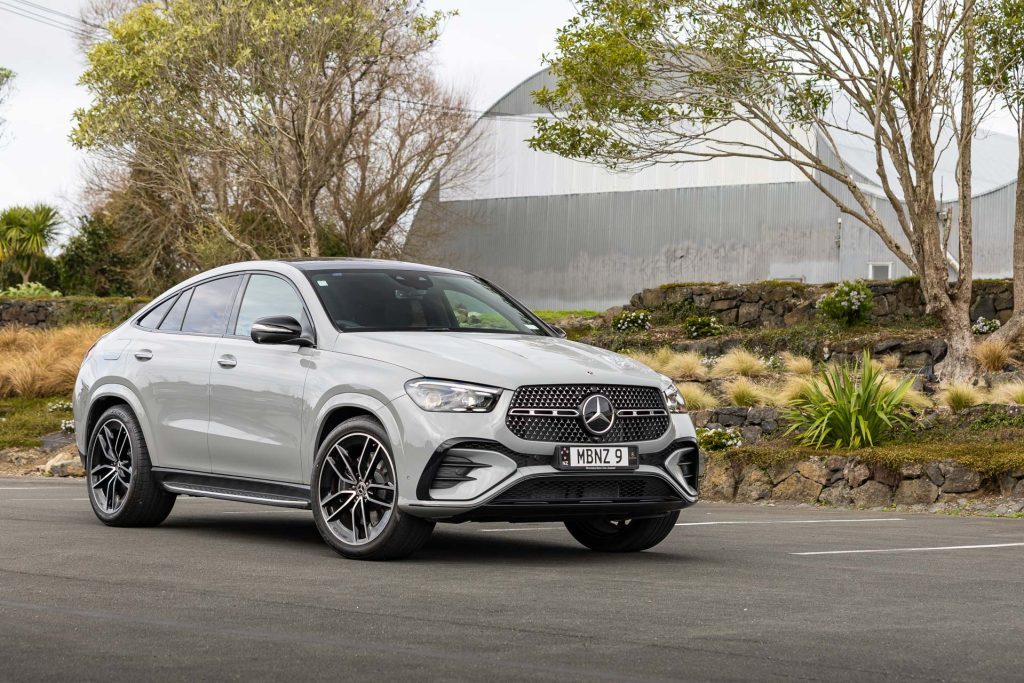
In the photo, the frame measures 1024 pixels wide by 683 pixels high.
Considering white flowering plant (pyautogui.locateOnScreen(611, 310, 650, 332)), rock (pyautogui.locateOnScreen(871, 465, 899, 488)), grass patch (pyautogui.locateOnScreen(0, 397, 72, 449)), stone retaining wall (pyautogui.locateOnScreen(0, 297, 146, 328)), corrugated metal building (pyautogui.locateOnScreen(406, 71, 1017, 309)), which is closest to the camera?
rock (pyautogui.locateOnScreen(871, 465, 899, 488))

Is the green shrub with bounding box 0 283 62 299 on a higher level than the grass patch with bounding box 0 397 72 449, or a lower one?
higher

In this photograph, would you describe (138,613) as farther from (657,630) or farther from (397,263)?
(397,263)

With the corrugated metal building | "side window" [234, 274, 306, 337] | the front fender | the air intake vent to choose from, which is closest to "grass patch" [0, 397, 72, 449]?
the front fender

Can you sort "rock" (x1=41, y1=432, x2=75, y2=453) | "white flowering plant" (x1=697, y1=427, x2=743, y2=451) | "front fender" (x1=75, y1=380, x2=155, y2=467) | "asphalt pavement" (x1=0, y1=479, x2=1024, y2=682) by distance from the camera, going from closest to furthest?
1. "asphalt pavement" (x1=0, y1=479, x2=1024, y2=682)
2. "front fender" (x1=75, y1=380, x2=155, y2=467)
3. "white flowering plant" (x1=697, y1=427, x2=743, y2=451)
4. "rock" (x1=41, y1=432, x2=75, y2=453)

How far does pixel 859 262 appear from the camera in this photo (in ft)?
133

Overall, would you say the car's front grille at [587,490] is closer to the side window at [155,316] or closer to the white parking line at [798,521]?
the white parking line at [798,521]

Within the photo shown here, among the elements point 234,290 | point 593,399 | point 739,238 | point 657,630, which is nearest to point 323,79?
point 739,238

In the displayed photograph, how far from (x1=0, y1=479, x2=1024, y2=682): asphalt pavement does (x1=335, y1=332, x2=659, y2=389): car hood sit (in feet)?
3.41

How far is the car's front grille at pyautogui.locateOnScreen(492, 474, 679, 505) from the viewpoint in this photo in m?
8.14

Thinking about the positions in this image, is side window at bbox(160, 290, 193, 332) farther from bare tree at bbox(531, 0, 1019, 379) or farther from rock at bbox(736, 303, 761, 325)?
rock at bbox(736, 303, 761, 325)

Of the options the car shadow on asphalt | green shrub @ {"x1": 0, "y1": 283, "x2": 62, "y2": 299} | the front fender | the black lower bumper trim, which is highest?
green shrub @ {"x1": 0, "y1": 283, "x2": 62, "y2": 299}

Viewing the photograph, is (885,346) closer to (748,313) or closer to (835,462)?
(748,313)

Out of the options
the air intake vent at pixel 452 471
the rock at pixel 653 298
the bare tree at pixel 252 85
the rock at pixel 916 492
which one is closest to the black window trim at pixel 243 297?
the air intake vent at pixel 452 471

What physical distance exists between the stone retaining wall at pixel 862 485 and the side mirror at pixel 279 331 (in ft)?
26.2
